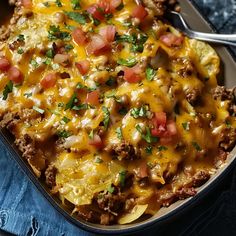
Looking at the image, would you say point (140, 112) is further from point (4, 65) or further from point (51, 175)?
point (4, 65)

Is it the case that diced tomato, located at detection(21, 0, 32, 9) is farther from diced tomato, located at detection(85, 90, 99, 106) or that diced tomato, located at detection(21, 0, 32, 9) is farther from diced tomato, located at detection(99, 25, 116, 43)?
diced tomato, located at detection(85, 90, 99, 106)

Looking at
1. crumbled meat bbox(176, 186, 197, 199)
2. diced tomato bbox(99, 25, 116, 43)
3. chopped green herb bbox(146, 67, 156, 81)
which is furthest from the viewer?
diced tomato bbox(99, 25, 116, 43)

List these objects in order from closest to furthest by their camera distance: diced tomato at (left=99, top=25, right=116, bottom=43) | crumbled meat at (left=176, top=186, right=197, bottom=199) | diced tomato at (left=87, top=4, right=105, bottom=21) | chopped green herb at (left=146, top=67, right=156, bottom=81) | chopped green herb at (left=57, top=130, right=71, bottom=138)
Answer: crumbled meat at (left=176, top=186, right=197, bottom=199) < chopped green herb at (left=57, top=130, right=71, bottom=138) < chopped green herb at (left=146, top=67, right=156, bottom=81) < diced tomato at (left=99, top=25, right=116, bottom=43) < diced tomato at (left=87, top=4, right=105, bottom=21)

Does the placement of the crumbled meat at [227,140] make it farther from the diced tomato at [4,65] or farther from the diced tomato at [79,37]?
the diced tomato at [4,65]

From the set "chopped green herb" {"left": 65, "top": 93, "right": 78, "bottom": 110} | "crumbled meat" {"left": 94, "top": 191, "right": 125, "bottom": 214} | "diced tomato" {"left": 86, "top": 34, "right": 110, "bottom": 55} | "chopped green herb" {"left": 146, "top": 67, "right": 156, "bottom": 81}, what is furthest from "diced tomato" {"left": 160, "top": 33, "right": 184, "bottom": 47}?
"crumbled meat" {"left": 94, "top": 191, "right": 125, "bottom": 214}

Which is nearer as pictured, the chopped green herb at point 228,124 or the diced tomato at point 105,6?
the chopped green herb at point 228,124

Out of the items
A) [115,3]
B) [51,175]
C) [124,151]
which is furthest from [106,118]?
[115,3]

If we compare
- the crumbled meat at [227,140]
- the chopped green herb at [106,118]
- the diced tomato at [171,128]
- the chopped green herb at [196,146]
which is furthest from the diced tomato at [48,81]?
the crumbled meat at [227,140]

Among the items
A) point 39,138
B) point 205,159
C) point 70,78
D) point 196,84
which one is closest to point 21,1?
point 70,78
